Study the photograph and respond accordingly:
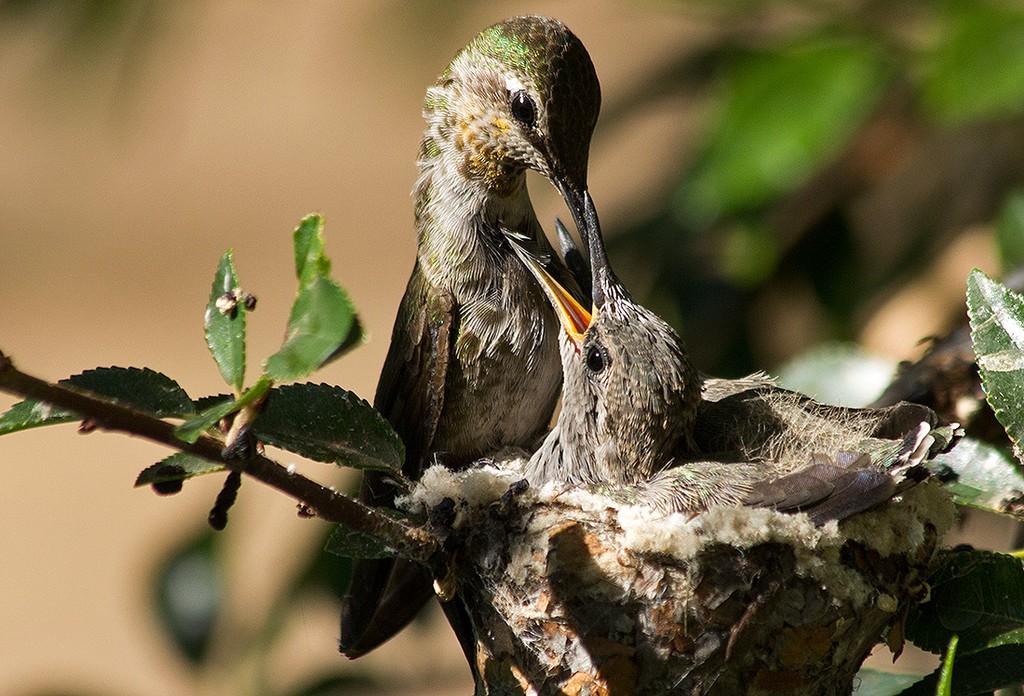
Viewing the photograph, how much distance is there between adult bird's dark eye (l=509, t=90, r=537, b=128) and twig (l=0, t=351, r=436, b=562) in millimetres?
787

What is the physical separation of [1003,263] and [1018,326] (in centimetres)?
→ 88

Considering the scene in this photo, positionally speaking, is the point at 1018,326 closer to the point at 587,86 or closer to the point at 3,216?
the point at 587,86

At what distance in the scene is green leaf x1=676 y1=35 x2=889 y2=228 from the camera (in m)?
2.65

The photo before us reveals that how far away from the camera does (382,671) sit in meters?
2.73

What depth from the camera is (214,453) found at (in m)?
1.04

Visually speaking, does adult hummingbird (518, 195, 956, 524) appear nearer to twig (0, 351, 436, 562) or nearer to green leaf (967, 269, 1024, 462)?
green leaf (967, 269, 1024, 462)

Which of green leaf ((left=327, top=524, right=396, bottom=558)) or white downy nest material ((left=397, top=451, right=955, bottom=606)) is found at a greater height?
green leaf ((left=327, top=524, right=396, bottom=558))

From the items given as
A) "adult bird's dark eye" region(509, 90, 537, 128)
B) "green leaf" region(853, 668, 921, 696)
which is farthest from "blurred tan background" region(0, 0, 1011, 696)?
"green leaf" region(853, 668, 921, 696)

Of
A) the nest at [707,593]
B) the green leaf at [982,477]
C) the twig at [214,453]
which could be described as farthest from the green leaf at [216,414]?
the green leaf at [982,477]

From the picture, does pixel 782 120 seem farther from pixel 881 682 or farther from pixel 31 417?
pixel 31 417

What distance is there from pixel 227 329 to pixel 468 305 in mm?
854

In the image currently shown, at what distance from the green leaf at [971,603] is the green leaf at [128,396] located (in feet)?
3.17

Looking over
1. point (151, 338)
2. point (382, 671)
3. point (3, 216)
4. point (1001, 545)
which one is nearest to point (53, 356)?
point (151, 338)

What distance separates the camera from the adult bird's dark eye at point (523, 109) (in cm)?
183
